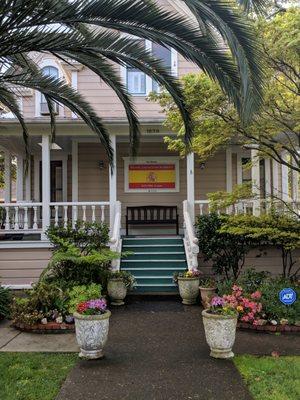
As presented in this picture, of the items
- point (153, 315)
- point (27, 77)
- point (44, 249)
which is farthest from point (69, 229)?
point (27, 77)

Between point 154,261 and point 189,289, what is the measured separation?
170cm

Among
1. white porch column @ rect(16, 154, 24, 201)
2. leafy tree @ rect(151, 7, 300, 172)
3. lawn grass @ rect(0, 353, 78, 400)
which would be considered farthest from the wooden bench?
lawn grass @ rect(0, 353, 78, 400)

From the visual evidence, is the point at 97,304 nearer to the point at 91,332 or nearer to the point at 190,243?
the point at 91,332

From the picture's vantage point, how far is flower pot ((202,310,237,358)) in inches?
209

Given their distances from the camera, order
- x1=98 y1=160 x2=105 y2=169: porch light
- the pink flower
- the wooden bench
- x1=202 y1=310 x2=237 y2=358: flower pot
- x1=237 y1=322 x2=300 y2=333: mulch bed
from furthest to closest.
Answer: x1=98 y1=160 x2=105 y2=169: porch light
the wooden bench
the pink flower
x1=237 y1=322 x2=300 y2=333: mulch bed
x1=202 y1=310 x2=237 y2=358: flower pot

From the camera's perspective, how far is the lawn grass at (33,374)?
4359mm

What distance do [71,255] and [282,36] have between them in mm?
5333

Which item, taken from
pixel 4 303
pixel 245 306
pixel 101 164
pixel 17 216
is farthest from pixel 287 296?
pixel 101 164

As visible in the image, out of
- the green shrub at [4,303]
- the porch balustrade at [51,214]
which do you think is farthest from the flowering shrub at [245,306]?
the porch balustrade at [51,214]

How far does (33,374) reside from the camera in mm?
4887

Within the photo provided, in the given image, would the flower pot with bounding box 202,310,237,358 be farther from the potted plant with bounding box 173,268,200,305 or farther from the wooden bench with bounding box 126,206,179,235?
the wooden bench with bounding box 126,206,179,235

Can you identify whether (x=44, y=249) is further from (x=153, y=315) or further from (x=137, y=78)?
(x=137, y=78)

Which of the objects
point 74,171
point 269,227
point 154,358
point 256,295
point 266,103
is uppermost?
point 266,103

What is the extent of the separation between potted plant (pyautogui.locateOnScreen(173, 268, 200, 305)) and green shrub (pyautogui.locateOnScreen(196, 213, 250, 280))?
107cm
